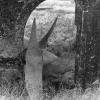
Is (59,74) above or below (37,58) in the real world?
below

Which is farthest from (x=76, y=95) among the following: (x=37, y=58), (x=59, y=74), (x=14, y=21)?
(x=14, y=21)

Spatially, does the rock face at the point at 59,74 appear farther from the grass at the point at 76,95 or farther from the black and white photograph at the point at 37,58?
the grass at the point at 76,95

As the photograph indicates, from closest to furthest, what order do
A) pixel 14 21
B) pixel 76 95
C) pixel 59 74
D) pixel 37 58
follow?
pixel 76 95, pixel 14 21, pixel 37 58, pixel 59 74

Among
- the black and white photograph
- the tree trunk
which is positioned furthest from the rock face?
the tree trunk

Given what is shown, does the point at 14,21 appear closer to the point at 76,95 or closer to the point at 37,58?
the point at 37,58

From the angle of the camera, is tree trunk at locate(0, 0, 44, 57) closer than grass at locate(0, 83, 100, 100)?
No

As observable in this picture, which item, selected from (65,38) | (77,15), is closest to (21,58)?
(77,15)

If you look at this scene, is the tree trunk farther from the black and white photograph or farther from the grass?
the grass

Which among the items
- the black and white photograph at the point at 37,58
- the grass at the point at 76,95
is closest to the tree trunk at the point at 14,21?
the black and white photograph at the point at 37,58

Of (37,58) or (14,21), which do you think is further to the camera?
(37,58)

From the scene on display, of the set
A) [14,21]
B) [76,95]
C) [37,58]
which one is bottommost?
[76,95]

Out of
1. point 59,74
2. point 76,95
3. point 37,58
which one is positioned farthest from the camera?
point 59,74

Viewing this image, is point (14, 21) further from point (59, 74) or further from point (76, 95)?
point (76, 95)

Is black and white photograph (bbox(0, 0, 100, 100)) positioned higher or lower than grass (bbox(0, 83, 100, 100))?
higher
